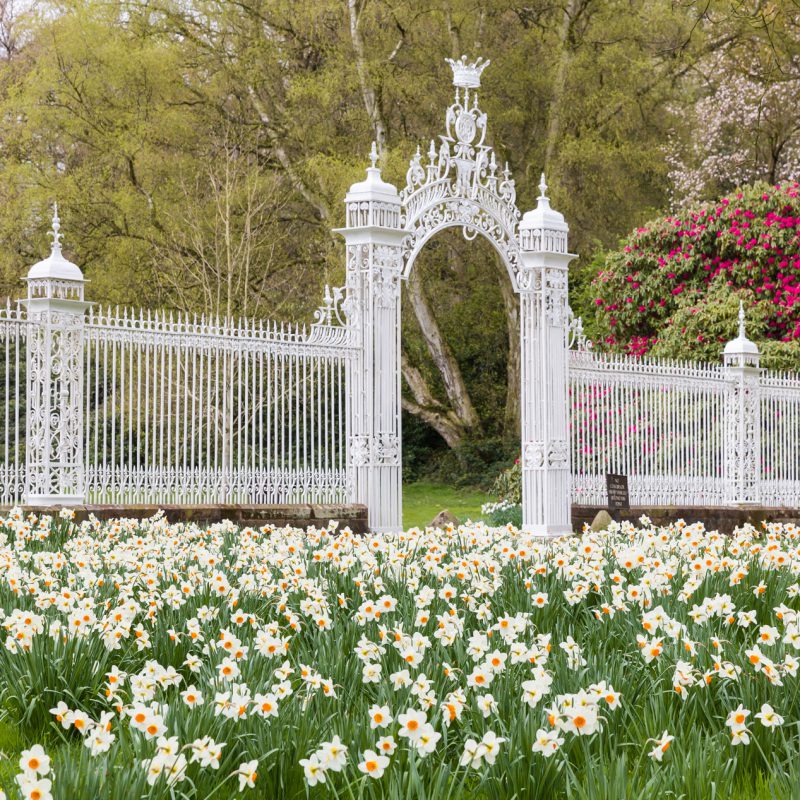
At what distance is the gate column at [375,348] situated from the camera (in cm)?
1163

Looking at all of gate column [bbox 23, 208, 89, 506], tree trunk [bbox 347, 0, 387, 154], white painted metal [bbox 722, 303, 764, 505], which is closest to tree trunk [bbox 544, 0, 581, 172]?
tree trunk [bbox 347, 0, 387, 154]

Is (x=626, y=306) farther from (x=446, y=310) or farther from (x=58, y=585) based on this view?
(x=58, y=585)

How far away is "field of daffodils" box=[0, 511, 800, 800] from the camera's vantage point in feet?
10.5

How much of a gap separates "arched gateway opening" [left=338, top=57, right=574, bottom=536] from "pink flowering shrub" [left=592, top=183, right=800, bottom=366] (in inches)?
253

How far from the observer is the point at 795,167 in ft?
79.9

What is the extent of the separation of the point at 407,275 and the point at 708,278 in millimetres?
10006

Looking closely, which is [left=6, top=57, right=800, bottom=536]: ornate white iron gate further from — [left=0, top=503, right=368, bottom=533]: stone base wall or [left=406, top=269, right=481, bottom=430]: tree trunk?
[left=406, top=269, right=481, bottom=430]: tree trunk

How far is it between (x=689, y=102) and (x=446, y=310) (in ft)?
21.1

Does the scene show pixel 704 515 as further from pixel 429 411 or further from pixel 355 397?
pixel 429 411

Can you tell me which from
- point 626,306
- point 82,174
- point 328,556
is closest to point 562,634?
point 328,556

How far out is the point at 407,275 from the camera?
38.8ft

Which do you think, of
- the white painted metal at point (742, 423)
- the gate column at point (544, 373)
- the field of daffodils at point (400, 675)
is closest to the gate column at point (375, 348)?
the gate column at point (544, 373)

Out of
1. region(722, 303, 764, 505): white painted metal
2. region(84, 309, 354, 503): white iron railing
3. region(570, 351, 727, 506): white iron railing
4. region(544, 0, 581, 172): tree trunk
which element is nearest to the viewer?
region(84, 309, 354, 503): white iron railing

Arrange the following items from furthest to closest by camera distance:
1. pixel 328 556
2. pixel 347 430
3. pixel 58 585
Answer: pixel 347 430 < pixel 328 556 < pixel 58 585
